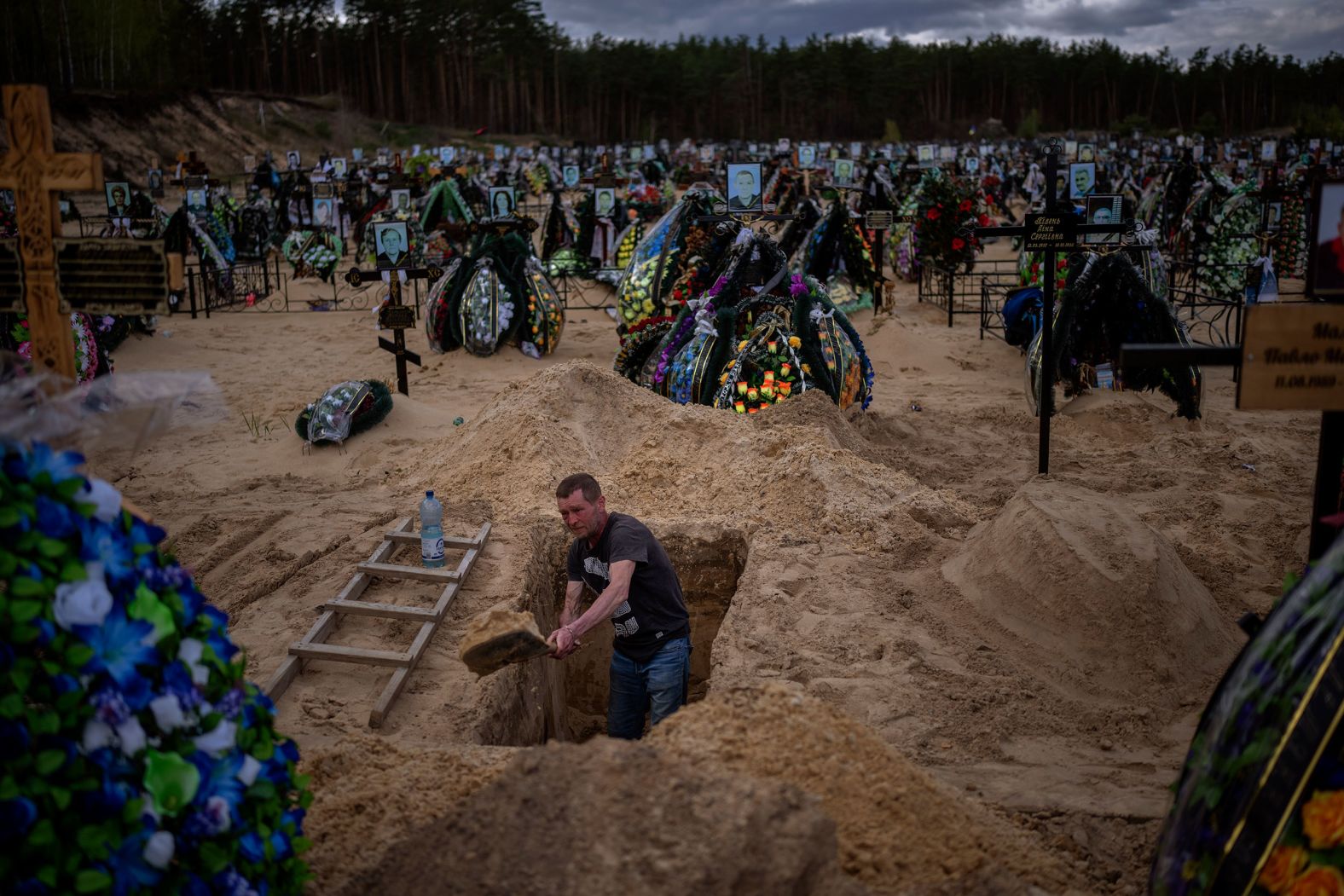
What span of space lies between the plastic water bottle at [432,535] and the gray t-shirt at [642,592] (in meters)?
1.35

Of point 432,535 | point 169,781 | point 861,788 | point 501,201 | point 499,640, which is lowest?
point 432,535

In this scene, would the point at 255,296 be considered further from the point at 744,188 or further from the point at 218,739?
the point at 218,739

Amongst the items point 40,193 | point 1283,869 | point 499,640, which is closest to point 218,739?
point 499,640

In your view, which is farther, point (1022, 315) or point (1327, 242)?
point (1022, 315)

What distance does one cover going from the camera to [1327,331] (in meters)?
3.09

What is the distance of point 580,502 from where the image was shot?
493cm

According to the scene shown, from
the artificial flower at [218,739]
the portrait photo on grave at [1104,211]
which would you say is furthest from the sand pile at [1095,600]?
the portrait photo on grave at [1104,211]

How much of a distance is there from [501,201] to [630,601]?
451 inches

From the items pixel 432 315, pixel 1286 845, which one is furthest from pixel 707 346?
pixel 1286 845

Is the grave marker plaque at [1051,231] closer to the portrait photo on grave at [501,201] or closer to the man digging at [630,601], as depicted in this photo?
the man digging at [630,601]

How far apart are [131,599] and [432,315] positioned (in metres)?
11.9

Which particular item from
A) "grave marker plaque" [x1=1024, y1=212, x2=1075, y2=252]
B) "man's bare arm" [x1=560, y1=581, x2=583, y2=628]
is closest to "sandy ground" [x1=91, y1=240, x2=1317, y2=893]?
"man's bare arm" [x1=560, y1=581, x2=583, y2=628]

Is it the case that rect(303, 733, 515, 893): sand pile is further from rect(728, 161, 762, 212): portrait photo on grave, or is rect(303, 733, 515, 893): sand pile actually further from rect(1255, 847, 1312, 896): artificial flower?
rect(728, 161, 762, 212): portrait photo on grave

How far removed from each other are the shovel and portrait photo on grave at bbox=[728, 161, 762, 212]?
9085 mm
